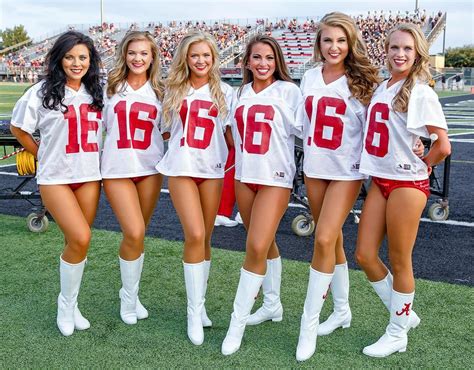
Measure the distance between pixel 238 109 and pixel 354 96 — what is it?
25.1 inches

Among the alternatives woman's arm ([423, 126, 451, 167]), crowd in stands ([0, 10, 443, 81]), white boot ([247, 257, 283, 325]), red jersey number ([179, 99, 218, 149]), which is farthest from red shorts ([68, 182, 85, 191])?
crowd in stands ([0, 10, 443, 81])

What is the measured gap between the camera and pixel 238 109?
10.5 ft

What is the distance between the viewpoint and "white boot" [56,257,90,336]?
3311mm

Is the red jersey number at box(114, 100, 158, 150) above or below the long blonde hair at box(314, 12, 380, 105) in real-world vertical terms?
below

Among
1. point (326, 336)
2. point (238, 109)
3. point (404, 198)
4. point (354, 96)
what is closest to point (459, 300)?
point (326, 336)

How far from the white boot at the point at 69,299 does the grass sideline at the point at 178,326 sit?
0.21ft

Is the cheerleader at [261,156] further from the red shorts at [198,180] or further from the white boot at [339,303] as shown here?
the white boot at [339,303]

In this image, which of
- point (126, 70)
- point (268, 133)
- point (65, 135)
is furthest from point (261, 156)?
point (65, 135)

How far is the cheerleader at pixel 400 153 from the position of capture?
112 inches

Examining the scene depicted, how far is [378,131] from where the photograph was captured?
9.63 feet

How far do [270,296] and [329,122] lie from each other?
3.74ft

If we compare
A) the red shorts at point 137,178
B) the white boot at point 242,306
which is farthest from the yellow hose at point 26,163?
the white boot at point 242,306

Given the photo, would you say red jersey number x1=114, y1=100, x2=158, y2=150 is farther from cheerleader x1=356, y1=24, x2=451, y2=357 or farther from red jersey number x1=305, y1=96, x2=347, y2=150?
cheerleader x1=356, y1=24, x2=451, y2=357

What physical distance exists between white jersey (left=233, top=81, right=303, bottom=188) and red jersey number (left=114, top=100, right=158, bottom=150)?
55 centimetres
